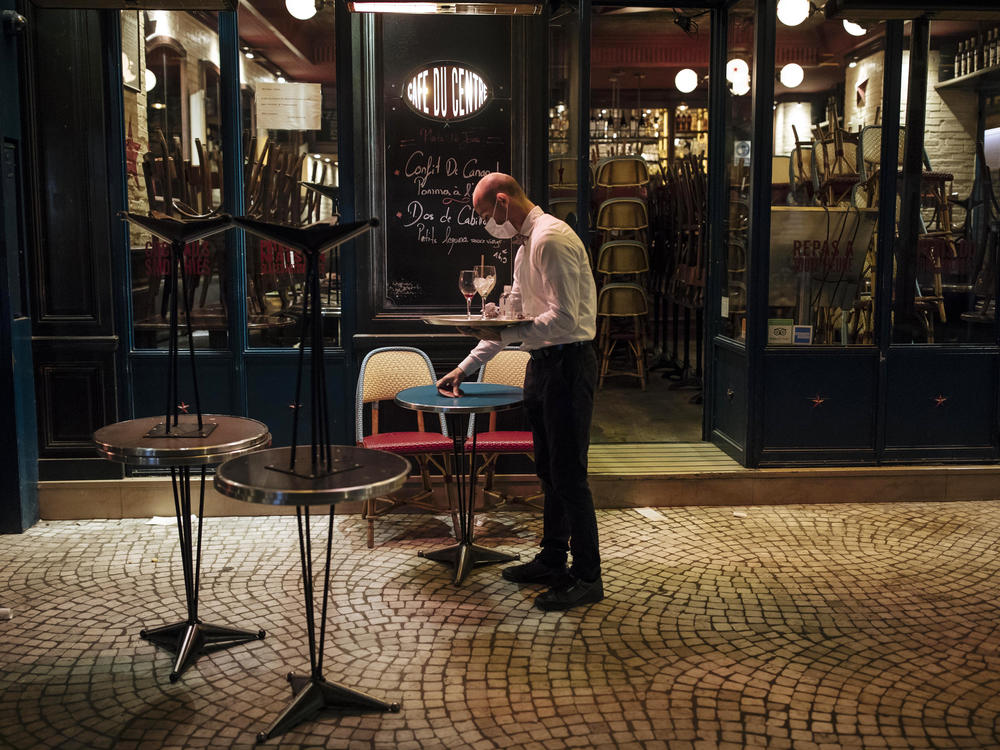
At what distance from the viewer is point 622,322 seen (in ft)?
32.0

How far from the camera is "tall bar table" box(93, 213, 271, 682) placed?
3.52 metres

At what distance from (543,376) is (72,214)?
315cm

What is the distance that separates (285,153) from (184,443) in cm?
293

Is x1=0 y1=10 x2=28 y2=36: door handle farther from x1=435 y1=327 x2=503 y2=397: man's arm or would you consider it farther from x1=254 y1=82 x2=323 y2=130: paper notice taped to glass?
x1=435 y1=327 x2=503 y2=397: man's arm

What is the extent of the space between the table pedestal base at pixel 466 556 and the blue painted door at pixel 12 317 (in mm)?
2359

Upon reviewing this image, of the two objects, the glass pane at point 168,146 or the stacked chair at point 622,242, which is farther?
the stacked chair at point 622,242

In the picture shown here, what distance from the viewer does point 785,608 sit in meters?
4.50

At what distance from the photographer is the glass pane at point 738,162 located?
21.0 ft

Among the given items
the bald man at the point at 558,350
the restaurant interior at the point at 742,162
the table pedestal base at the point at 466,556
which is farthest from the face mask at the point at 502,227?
the table pedestal base at the point at 466,556

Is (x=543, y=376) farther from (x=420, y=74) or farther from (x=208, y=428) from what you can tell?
(x=420, y=74)

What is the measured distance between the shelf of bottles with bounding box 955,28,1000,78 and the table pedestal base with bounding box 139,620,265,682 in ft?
17.9

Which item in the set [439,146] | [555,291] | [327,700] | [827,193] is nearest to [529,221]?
[555,291]

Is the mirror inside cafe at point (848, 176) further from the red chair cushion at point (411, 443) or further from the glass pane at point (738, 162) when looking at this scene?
the red chair cushion at point (411, 443)

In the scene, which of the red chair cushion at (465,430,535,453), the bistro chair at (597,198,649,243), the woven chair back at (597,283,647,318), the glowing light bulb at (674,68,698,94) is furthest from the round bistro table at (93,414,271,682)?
the glowing light bulb at (674,68,698,94)
